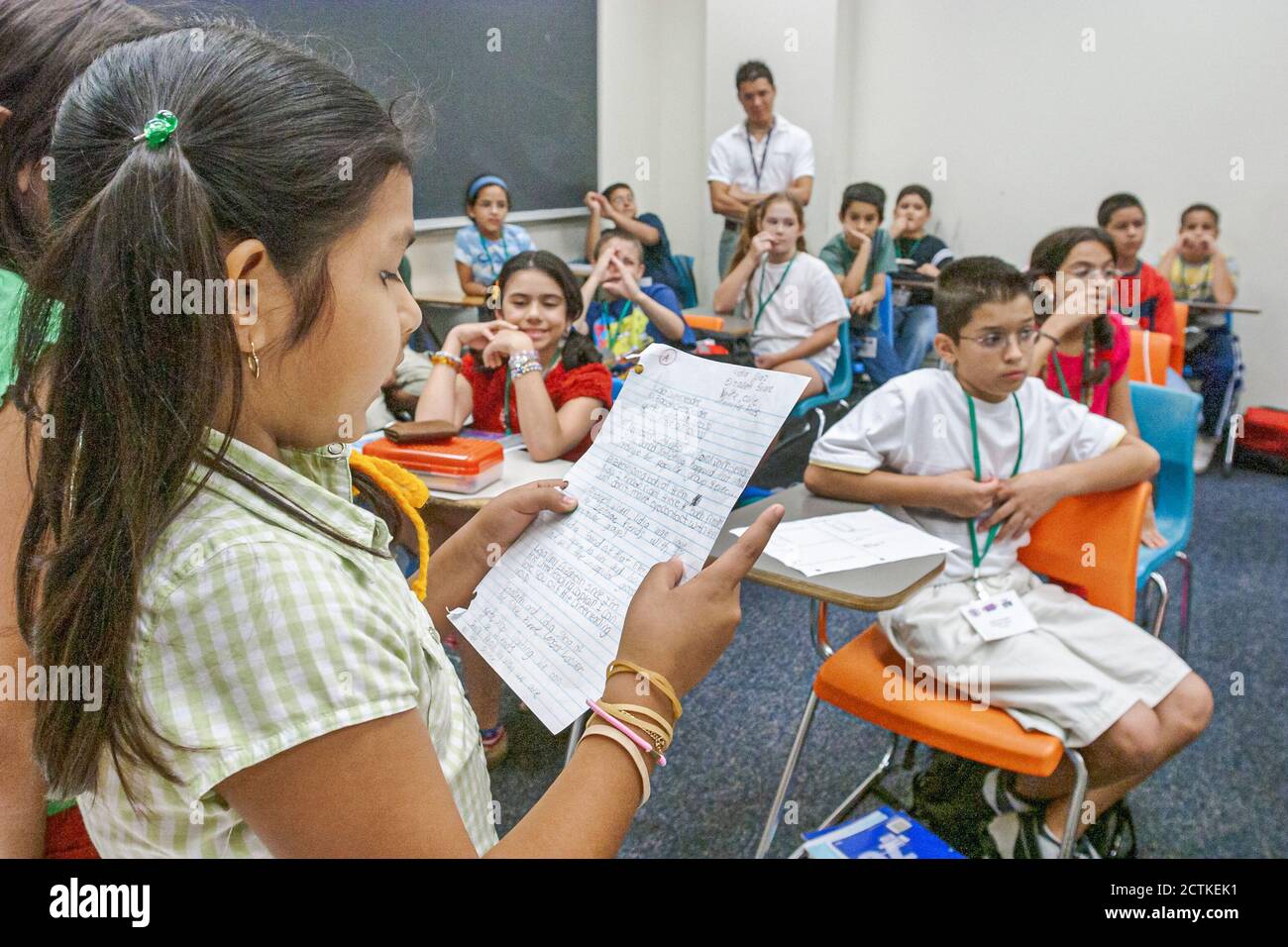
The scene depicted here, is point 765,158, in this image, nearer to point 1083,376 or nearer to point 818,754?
point 1083,376

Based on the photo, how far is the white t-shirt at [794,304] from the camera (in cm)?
404

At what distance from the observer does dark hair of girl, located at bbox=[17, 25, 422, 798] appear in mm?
599

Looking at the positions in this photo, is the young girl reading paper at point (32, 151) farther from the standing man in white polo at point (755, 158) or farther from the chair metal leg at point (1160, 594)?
the standing man in white polo at point (755, 158)

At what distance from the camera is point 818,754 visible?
90.8 inches

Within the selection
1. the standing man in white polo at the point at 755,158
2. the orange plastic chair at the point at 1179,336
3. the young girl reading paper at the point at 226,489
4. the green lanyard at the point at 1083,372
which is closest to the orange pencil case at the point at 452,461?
the young girl reading paper at the point at 226,489

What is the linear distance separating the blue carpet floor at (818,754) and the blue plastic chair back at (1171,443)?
0.55 m

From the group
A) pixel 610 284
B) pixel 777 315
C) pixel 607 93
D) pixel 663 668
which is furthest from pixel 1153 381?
pixel 607 93

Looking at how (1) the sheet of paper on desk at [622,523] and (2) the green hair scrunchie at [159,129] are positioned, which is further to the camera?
(1) the sheet of paper on desk at [622,523]

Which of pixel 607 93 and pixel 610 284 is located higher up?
pixel 607 93

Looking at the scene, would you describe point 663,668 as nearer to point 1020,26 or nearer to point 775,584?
point 775,584

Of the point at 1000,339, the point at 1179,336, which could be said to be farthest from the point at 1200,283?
the point at 1000,339

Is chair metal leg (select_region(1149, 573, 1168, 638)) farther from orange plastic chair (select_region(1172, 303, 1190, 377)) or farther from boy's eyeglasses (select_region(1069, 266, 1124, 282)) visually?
orange plastic chair (select_region(1172, 303, 1190, 377))
